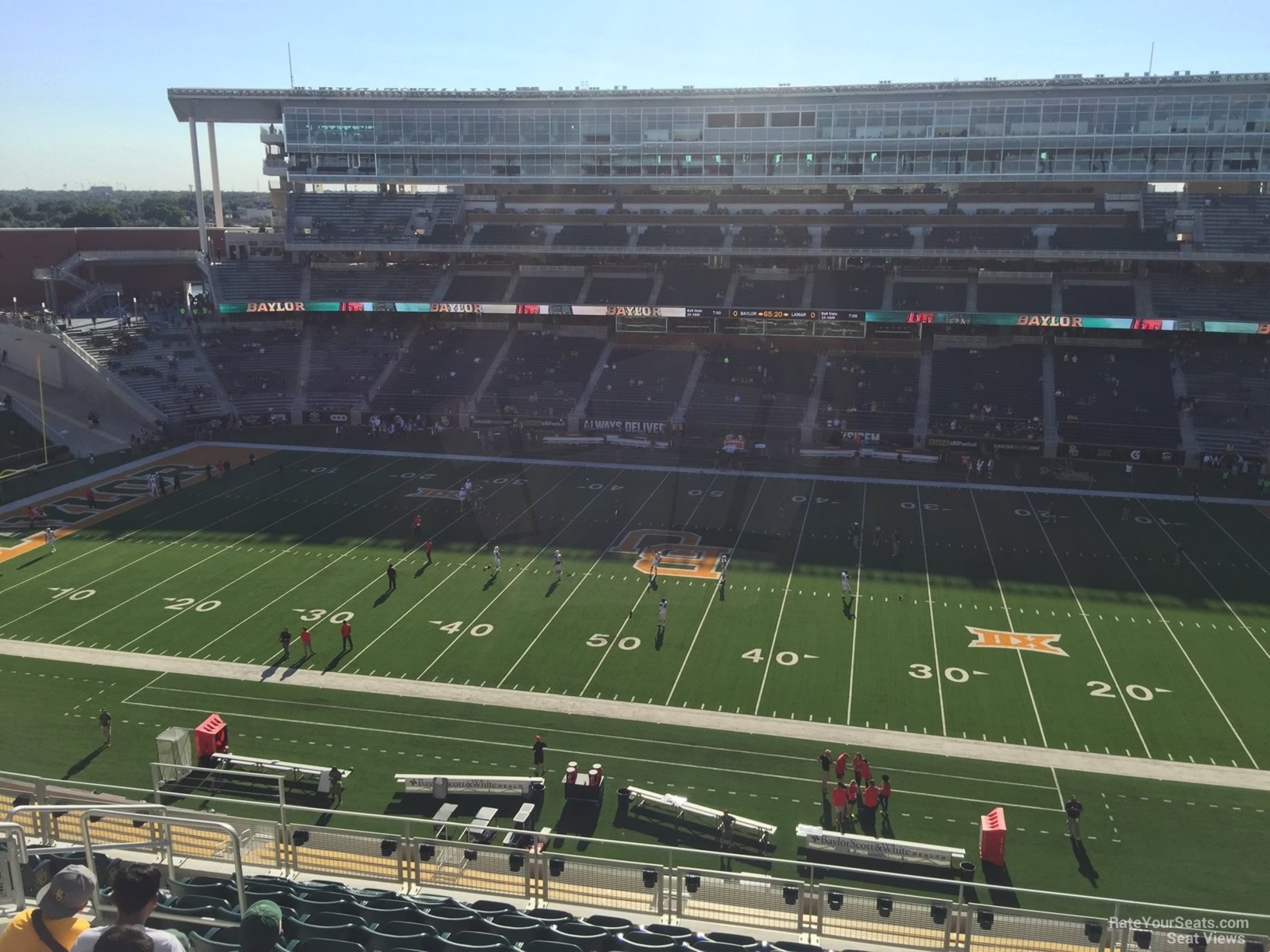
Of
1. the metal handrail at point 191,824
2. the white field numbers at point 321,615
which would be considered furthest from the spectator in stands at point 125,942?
the white field numbers at point 321,615

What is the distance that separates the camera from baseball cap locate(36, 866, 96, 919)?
4.89 metres

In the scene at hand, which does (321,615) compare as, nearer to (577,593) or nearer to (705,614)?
(577,593)

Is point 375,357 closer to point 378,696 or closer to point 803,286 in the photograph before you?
point 803,286

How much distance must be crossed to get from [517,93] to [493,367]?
16.2 metres

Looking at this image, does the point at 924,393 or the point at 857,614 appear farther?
the point at 924,393

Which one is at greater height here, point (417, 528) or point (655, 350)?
point (655, 350)

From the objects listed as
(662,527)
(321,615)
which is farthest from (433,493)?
(321,615)

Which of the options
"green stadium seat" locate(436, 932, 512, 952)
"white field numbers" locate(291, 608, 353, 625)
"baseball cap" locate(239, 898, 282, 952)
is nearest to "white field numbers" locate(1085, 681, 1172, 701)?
"green stadium seat" locate(436, 932, 512, 952)

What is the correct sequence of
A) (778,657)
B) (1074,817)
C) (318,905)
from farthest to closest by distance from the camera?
1. (778,657)
2. (1074,817)
3. (318,905)

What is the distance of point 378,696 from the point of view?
68.1 ft

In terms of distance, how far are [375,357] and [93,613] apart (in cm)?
2872

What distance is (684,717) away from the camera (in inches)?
779

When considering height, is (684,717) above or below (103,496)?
below

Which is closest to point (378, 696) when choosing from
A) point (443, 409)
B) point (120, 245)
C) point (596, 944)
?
point (596, 944)
